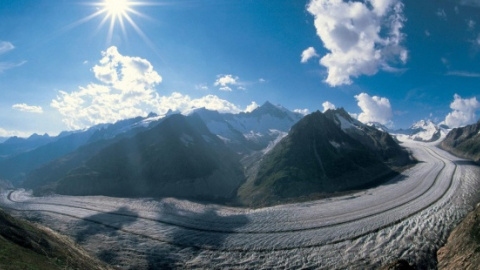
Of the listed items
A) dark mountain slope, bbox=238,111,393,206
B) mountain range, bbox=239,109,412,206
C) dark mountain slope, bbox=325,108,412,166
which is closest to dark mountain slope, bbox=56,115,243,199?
mountain range, bbox=239,109,412,206

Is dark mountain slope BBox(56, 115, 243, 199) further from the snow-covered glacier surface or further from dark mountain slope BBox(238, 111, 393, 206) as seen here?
the snow-covered glacier surface

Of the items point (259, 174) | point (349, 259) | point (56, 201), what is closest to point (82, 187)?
point (56, 201)

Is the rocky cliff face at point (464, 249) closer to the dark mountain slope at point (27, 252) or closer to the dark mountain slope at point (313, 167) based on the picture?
the dark mountain slope at point (27, 252)

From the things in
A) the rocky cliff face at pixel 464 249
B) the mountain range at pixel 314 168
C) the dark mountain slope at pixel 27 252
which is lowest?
the rocky cliff face at pixel 464 249

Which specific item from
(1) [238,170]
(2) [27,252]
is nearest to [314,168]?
(1) [238,170]

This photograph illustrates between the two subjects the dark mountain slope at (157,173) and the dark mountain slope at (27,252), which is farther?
the dark mountain slope at (157,173)

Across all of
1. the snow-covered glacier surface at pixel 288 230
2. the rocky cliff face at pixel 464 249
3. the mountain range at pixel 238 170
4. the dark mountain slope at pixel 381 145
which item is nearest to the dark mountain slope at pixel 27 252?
the snow-covered glacier surface at pixel 288 230

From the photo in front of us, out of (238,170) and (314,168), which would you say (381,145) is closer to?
(238,170)
